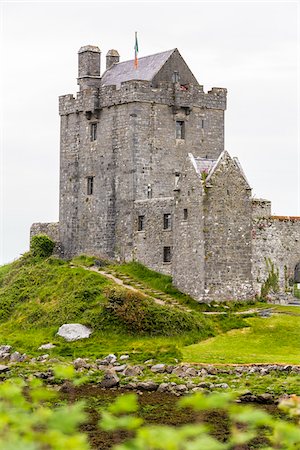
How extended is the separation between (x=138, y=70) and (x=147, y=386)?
24.3 metres

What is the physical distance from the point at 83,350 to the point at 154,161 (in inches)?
546

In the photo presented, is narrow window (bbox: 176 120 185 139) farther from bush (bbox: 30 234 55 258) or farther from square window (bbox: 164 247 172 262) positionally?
bush (bbox: 30 234 55 258)

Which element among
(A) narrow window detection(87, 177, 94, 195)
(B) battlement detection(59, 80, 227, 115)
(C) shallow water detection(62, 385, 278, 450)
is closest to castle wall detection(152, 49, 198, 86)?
(B) battlement detection(59, 80, 227, 115)

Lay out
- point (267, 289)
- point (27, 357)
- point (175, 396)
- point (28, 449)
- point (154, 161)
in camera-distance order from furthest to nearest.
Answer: point (154, 161), point (267, 289), point (27, 357), point (175, 396), point (28, 449)

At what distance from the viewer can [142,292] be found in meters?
45.8

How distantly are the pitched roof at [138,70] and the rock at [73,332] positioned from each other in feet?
47.7

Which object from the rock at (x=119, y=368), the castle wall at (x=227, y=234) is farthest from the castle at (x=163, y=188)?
the rock at (x=119, y=368)

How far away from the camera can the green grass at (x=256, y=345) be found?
3709 cm

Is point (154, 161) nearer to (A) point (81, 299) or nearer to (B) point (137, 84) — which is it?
(B) point (137, 84)

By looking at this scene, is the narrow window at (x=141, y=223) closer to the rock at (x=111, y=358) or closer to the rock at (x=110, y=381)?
the rock at (x=111, y=358)

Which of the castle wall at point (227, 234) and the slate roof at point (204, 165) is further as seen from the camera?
the slate roof at point (204, 165)

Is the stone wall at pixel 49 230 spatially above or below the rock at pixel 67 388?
above

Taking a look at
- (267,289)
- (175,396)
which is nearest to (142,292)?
(267,289)

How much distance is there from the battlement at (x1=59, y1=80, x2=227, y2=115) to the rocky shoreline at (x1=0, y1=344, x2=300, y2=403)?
54.3 ft
